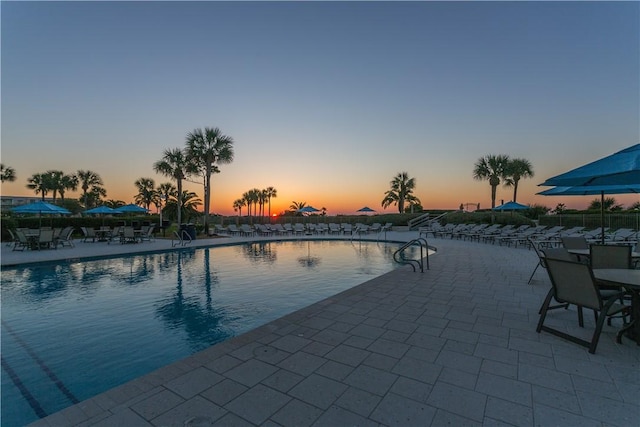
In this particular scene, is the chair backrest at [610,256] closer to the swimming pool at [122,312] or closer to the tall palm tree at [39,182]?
the swimming pool at [122,312]

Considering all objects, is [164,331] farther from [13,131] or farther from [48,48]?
[13,131]

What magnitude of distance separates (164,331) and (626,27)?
47.4 feet

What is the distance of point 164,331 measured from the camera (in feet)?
13.0

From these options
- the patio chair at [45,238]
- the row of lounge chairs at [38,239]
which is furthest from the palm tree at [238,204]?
the patio chair at [45,238]

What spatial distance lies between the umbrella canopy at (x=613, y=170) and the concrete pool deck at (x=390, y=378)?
1.65m

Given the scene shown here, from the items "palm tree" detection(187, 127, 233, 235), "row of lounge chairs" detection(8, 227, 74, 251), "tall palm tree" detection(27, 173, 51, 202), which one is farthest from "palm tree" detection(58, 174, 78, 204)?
"row of lounge chairs" detection(8, 227, 74, 251)

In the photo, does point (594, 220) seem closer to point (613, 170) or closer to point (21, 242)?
point (613, 170)

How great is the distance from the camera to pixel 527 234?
1171 centimetres

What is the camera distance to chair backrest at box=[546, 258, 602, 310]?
2.52 m

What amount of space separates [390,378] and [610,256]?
3952 mm

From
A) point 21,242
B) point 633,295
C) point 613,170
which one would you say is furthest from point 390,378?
point 21,242

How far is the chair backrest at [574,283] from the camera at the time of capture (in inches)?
99.3

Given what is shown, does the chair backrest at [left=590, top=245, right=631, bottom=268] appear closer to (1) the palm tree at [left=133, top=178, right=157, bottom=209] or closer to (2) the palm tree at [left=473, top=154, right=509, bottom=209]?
(2) the palm tree at [left=473, top=154, right=509, bottom=209]

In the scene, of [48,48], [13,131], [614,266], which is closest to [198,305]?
[614,266]
